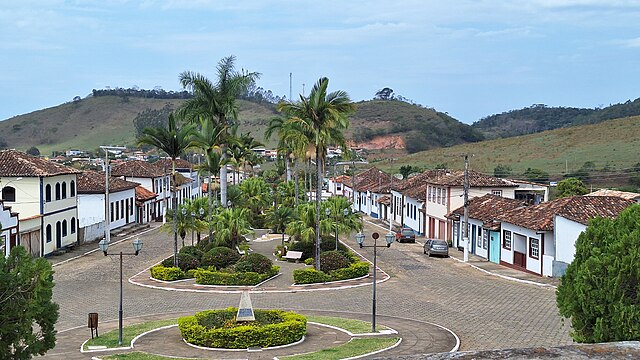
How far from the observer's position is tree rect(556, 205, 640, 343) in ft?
47.5

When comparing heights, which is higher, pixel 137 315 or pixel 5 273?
pixel 5 273

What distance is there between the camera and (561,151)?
4082 inches

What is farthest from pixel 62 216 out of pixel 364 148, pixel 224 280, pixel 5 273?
pixel 364 148

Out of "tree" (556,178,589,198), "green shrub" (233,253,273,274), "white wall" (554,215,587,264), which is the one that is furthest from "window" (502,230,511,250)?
"tree" (556,178,589,198)

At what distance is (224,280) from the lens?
33.7m

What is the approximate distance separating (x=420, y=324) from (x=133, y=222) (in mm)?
45816

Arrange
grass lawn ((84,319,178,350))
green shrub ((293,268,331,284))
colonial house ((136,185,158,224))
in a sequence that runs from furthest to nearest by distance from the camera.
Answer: colonial house ((136,185,158,224)), green shrub ((293,268,331,284)), grass lawn ((84,319,178,350))

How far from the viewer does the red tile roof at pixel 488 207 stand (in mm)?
45250

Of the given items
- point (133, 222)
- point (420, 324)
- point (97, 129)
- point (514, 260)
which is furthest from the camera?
point (97, 129)

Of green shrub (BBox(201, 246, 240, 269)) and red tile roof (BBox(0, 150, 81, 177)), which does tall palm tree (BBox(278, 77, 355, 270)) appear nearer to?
green shrub (BBox(201, 246, 240, 269))

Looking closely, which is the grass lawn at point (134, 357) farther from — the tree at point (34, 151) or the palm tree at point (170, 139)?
the tree at point (34, 151)

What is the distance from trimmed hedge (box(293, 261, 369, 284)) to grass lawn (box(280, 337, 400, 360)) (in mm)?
11653

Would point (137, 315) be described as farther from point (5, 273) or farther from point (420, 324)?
point (5, 273)

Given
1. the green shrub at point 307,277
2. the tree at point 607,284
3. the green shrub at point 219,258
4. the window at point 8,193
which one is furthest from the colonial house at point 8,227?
the tree at point 607,284
